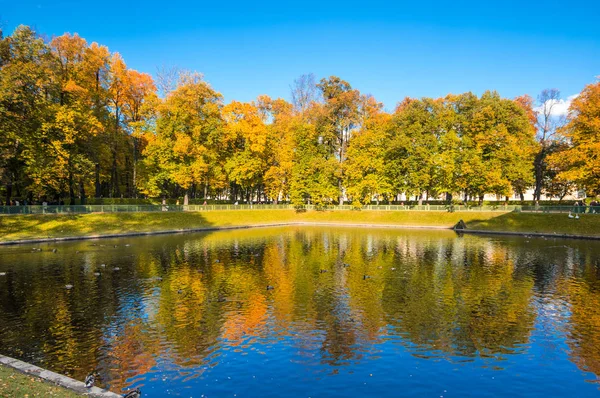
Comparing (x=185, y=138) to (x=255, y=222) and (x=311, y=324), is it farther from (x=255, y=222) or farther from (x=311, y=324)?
(x=311, y=324)

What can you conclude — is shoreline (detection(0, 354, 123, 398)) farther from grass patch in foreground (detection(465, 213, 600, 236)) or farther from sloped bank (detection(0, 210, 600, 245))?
grass patch in foreground (detection(465, 213, 600, 236))

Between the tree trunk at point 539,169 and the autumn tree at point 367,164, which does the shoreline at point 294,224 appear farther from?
the tree trunk at point 539,169

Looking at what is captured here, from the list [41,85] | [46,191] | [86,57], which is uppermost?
[86,57]

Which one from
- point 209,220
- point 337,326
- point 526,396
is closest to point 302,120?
point 209,220

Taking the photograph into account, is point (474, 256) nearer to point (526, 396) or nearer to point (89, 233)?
point (526, 396)

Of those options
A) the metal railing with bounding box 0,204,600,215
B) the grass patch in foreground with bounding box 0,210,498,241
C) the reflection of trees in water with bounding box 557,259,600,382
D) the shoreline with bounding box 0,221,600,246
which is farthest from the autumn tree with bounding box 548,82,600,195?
the reflection of trees in water with bounding box 557,259,600,382

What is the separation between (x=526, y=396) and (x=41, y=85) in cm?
5963

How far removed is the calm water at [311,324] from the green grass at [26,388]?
1.95 m

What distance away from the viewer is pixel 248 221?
7488 centimetres

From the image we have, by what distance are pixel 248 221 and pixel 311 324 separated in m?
56.9


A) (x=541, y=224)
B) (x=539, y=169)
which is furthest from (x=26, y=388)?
(x=539, y=169)

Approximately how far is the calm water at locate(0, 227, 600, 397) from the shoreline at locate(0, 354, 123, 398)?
1223 millimetres

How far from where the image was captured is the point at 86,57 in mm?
63375

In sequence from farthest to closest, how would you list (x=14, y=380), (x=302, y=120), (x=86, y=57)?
(x=302, y=120)
(x=86, y=57)
(x=14, y=380)
